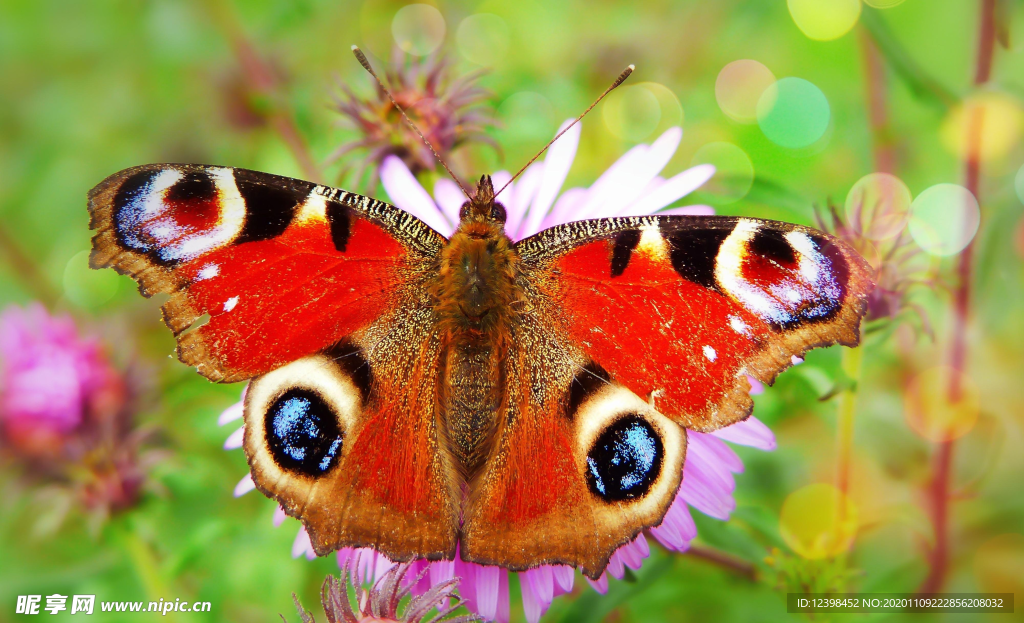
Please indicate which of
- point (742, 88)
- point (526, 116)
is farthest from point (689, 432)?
point (742, 88)

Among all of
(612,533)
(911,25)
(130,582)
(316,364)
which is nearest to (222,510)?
(130,582)

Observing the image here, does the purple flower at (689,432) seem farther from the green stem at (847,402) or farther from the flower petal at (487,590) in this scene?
the green stem at (847,402)

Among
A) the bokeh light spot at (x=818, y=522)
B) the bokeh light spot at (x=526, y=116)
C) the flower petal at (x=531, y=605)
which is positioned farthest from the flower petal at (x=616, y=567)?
the bokeh light spot at (x=526, y=116)

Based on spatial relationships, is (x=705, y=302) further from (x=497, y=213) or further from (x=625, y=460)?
(x=497, y=213)

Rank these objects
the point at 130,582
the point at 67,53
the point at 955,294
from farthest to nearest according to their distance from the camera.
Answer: the point at 67,53, the point at 130,582, the point at 955,294

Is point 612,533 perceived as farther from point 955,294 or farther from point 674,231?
point 955,294
